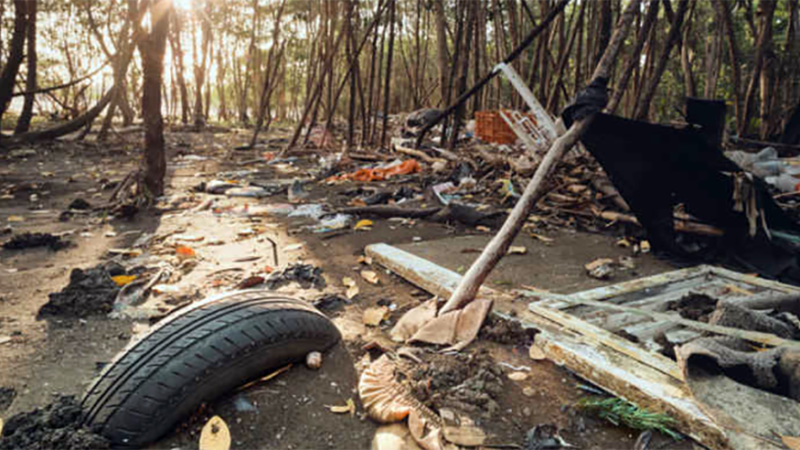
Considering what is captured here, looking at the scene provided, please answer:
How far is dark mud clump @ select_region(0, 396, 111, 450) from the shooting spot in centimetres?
114

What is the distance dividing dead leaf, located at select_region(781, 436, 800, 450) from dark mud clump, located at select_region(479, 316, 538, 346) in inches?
32.0

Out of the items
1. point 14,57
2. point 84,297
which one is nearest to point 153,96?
point 14,57

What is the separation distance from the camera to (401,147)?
23.7 feet

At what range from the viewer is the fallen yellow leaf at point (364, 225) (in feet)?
12.9

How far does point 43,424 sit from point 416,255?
7.02 feet

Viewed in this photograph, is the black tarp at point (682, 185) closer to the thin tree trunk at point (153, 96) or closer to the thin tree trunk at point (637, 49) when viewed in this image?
the thin tree trunk at point (637, 49)

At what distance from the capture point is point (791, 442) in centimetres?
119

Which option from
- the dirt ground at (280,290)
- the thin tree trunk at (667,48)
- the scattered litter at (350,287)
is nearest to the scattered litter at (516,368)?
the dirt ground at (280,290)

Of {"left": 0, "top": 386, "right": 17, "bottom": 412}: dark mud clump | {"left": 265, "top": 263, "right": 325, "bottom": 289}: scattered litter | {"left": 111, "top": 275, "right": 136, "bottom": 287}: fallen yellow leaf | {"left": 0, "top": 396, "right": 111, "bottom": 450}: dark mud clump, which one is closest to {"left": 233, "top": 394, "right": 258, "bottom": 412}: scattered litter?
{"left": 0, "top": 396, "right": 111, "bottom": 450}: dark mud clump

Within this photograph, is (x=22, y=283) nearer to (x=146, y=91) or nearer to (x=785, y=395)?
(x=146, y=91)

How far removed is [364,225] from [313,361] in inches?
92.9

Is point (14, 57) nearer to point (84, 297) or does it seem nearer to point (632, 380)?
point (84, 297)

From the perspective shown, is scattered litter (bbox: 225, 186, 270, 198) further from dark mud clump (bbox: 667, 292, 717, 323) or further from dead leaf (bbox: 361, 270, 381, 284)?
dark mud clump (bbox: 667, 292, 717, 323)

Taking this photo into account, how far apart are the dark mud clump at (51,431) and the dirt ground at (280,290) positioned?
6.7 inches
